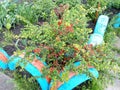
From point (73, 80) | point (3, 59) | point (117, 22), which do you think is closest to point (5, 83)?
point (3, 59)

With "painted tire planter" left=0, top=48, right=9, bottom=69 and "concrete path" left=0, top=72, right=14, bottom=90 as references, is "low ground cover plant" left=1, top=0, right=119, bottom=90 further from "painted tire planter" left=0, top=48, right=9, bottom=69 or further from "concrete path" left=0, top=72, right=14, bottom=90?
"painted tire planter" left=0, top=48, right=9, bottom=69

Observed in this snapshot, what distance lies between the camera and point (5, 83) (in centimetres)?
274

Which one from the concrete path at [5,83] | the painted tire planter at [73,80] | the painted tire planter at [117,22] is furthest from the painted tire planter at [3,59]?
the painted tire planter at [117,22]

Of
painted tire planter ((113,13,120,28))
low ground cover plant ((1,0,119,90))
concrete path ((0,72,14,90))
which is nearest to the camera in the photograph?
low ground cover plant ((1,0,119,90))

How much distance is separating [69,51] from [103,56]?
0.31 metres

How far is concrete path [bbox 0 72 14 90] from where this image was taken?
2697 mm

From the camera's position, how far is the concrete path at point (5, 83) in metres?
2.70

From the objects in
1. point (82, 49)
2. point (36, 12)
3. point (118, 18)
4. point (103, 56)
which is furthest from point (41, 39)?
point (118, 18)

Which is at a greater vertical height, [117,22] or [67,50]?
[67,50]

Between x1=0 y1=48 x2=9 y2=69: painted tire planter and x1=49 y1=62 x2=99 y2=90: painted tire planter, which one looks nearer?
x1=49 y1=62 x2=99 y2=90: painted tire planter

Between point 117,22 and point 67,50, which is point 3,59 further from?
point 117,22

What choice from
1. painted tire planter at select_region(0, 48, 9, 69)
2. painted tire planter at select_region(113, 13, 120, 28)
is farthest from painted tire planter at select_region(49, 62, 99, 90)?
painted tire planter at select_region(113, 13, 120, 28)

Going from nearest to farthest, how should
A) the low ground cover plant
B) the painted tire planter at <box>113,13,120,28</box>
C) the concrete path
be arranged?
1. the low ground cover plant
2. the concrete path
3. the painted tire planter at <box>113,13,120,28</box>

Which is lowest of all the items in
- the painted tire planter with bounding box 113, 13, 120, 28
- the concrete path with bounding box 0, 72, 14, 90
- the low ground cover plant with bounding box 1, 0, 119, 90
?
the concrete path with bounding box 0, 72, 14, 90
